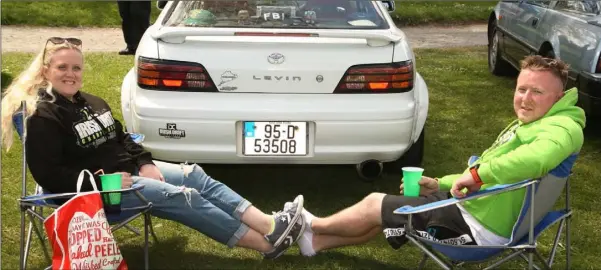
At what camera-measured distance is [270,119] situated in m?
4.13

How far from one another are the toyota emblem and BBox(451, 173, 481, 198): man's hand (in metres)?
1.45

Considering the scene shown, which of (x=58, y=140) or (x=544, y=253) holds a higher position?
(x=58, y=140)

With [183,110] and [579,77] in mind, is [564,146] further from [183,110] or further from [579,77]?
[579,77]

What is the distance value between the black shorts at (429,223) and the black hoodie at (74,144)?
1284 millimetres

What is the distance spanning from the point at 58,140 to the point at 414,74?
212 centimetres

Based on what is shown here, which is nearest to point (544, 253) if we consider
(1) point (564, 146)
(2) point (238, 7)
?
(1) point (564, 146)

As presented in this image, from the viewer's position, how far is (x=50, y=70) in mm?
3506

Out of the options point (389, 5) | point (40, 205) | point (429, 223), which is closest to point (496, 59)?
point (389, 5)

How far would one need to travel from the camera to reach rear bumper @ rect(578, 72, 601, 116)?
5.62m

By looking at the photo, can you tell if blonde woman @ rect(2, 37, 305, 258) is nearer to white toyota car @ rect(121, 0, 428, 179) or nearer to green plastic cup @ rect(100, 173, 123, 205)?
green plastic cup @ rect(100, 173, 123, 205)

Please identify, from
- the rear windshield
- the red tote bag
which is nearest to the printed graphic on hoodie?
the red tote bag

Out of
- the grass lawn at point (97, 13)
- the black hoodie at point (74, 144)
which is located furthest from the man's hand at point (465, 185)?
the grass lawn at point (97, 13)

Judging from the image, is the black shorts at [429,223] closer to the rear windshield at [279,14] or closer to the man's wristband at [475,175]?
the man's wristband at [475,175]

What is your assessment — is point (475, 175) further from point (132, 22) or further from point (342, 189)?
point (132, 22)
